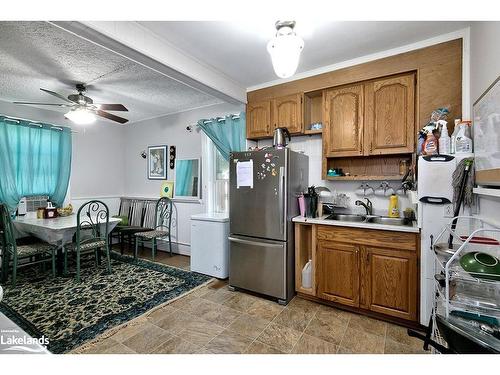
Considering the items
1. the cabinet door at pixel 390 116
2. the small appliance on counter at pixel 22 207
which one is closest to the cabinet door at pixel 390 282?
the cabinet door at pixel 390 116

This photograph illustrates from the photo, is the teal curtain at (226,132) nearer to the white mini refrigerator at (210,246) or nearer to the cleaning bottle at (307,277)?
the white mini refrigerator at (210,246)

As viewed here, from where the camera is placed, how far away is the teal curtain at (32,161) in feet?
11.3

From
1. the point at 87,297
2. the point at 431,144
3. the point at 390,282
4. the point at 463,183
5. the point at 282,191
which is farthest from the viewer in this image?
the point at 87,297

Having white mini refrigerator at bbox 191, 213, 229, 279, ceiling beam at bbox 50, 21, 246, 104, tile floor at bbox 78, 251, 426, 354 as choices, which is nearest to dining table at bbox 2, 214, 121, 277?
white mini refrigerator at bbox 191, 213, 229, 279

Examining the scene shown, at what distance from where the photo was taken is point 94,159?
15.3ft

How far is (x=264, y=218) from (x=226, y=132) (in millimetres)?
1554

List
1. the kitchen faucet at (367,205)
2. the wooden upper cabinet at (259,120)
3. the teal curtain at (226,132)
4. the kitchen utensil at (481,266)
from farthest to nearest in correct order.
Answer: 1. the teal curtain at (226,132)
2. the wooden upper cabinet at (259,120)
3. the kitchen faucet at (367,205)
4. the kitchen utensil at (481,266)

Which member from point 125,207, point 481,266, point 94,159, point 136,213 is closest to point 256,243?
point 481,266

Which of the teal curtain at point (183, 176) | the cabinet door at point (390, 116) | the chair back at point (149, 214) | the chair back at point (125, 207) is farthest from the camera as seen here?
the chair back at point (125, 207)

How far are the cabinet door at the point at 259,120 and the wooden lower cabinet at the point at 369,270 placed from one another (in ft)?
4.58

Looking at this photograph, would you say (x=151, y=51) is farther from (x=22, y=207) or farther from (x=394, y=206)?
(x=22, y=207)

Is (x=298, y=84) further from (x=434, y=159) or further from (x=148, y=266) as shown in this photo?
(x=148, y=266)

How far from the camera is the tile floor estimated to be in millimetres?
1773

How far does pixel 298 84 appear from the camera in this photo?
110 inches
